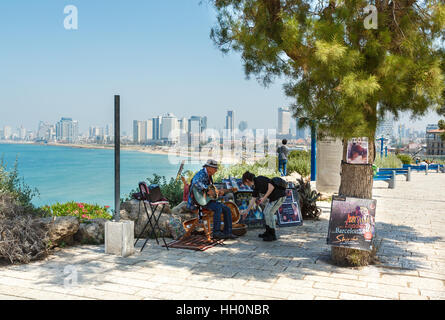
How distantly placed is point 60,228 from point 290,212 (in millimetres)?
4730

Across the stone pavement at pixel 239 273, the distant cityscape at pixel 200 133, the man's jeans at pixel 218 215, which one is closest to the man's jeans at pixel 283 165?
the distant cityscape at pixel 200 133

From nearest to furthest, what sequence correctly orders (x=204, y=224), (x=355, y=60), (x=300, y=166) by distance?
1. (x=355, y=60)
2. (x=204, y=224)
3. (x=300, y=166)

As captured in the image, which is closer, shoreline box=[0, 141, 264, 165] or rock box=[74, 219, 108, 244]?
rock box=[74, 219, 108, 244]

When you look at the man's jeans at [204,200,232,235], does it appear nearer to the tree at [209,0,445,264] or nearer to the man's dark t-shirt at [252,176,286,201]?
the man's dark t-shirt at [252,176,286,201]

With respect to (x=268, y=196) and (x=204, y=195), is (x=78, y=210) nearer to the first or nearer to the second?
(x=204, y=195)

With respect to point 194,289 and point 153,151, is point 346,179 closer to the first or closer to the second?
point 194,289

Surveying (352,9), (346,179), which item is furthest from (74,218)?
(352,9)

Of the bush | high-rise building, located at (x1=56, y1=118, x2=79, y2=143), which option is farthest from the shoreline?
high-rise building, located at (x1=56, y1=118, x2=79, y2=143)

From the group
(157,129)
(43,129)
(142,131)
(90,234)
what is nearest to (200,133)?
(90,234)

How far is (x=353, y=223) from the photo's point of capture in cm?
576

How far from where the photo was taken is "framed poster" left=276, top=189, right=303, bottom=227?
8703 millimetres

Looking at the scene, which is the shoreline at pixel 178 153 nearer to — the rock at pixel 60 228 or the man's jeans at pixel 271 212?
the rock at pixel 60 228

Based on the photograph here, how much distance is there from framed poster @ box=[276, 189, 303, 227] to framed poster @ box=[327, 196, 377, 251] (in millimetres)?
2845

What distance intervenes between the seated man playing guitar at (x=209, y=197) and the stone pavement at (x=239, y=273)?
292mm
